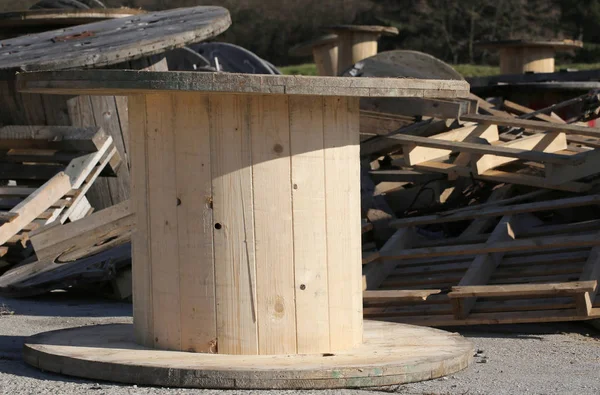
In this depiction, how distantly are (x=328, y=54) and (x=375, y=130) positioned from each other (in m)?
8.75

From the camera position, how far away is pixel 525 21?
1371 inches

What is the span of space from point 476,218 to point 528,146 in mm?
948

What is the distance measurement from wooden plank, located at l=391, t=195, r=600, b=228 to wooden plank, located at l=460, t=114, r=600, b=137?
0.96 m

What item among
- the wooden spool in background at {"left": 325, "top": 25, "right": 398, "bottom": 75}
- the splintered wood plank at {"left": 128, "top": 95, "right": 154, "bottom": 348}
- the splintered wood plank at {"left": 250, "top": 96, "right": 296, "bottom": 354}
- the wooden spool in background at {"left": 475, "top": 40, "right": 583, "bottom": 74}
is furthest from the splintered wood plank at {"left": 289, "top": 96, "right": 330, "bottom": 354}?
the wooden spool in background at {"left": 325, "top": 25, "right": 398, "bottom": 75}

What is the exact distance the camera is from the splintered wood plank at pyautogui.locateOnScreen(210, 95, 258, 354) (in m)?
3.44

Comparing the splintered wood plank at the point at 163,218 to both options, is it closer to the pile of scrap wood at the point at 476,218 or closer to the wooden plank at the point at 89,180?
the pile of scrap wood at the point at 476,218

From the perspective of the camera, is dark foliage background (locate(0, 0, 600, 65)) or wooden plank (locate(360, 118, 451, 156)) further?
dark foliage background (locate(0, 0, 600, 65))

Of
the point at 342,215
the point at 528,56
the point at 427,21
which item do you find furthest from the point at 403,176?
the point at 427,21

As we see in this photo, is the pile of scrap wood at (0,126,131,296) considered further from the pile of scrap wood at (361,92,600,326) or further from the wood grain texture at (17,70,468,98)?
the wood grain texture at (17,70,468,98)

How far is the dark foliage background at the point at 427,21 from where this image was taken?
32.1 m

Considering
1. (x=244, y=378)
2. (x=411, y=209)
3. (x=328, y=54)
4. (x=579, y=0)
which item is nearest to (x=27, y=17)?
(x=411, y=209)

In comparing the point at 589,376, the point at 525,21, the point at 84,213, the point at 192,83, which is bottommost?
the point at 525,21

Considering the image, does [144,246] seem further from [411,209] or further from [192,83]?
[411,209]

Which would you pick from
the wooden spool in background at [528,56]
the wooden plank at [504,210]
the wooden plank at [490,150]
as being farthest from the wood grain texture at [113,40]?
the wooden spool in background at [528,56]
